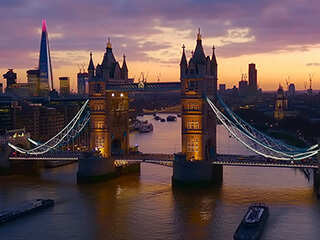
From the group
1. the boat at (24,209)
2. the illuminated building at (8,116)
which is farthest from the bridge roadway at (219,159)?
the illuminated building at (8,116)

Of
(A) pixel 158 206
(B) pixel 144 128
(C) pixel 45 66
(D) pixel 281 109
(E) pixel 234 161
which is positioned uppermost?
(C) pixel 45 66

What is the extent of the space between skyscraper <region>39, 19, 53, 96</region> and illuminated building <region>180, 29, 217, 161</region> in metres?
88.6

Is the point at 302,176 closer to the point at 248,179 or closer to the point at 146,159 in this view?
the point at 248,179

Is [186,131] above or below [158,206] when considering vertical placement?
above

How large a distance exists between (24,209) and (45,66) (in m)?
106

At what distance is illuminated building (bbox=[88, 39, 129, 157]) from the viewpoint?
54.6 metres

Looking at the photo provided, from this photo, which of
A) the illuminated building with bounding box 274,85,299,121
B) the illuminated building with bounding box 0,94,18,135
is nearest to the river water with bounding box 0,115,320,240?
the illuminated building with bounding box 0,94,18,135

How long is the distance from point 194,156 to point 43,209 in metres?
15.3

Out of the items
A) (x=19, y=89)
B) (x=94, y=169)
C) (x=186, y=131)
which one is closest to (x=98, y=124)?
(x=94, y=169)

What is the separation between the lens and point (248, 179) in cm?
5106

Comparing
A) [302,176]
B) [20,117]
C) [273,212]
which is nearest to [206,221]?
[273,212]

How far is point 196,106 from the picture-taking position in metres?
49.9

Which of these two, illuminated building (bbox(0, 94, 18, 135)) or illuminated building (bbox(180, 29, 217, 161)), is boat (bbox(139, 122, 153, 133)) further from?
illuminated building (bbox(180, 29, 217, 161))

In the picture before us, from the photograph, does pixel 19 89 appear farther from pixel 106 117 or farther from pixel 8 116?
pixel 106 117
